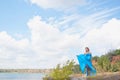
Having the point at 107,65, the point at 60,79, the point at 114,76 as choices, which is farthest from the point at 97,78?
the point at 107,65

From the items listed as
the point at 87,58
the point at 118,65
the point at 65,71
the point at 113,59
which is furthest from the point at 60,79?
the point at 113,59

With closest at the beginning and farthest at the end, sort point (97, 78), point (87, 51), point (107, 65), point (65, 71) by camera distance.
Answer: point (97, 78) < point (87, 51) < point (65, 71) < point (107, 65)

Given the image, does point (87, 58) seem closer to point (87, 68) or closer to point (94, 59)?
point (87, 68)

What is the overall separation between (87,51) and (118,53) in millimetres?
13422

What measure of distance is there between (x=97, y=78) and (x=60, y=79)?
4014 mm

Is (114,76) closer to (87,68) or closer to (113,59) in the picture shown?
(87,68)

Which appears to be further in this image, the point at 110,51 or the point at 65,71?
the point at 110,51

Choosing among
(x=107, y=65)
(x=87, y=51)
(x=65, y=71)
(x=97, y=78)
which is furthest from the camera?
(x=107, y=65)

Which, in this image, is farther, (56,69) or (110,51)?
(110,51)

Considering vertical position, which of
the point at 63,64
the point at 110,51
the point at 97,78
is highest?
the point at 110,51

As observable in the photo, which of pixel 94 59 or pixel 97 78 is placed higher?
pixel 94 59

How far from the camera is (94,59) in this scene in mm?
32062

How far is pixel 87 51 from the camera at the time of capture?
753 inches

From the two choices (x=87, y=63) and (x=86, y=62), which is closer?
(x=86, y=62)
